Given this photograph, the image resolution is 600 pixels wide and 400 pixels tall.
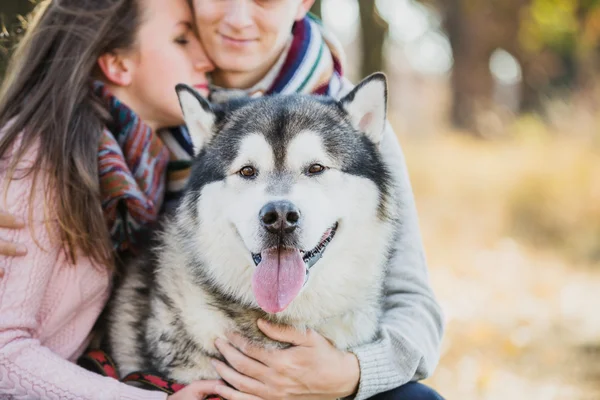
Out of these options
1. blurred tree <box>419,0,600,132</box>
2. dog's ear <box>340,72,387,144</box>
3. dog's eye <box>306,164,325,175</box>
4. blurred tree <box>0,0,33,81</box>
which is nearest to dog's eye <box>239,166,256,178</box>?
dog's eye <box>306,164,325,175</box>

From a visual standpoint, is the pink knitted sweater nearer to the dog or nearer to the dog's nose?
the dog

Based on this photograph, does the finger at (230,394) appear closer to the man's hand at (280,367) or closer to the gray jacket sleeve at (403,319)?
the man's hand at (280,367)

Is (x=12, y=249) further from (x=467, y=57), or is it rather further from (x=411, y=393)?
(x=467, y=57)

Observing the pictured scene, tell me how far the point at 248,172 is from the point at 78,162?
2.24 feet

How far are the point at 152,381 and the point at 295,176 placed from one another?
99 cm

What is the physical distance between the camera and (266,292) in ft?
8.21

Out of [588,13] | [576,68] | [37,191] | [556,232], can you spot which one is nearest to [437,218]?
[556,232]

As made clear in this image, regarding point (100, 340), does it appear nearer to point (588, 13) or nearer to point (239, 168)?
point (239, 168)

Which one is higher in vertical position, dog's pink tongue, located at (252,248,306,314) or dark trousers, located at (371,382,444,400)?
dog's pink tongue, located at (252,248,306,314)

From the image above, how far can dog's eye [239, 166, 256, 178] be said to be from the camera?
8.77 feet

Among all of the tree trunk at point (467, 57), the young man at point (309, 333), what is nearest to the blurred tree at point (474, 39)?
the tree trunk at point (467, 57)

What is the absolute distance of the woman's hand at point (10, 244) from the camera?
8.66 ft

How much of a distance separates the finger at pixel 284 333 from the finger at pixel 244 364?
12 centimetres

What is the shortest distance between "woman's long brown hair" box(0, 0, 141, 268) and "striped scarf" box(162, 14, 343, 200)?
46 cm
